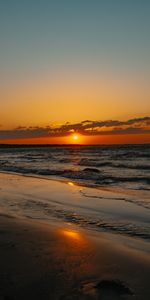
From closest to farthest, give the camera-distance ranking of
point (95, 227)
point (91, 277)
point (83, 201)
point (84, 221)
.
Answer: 1. point (91, 277)
2. point (95, 227)
3. point (84, 221)
4. point (83, 201)

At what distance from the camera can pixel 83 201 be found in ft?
36.5

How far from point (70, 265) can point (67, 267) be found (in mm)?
84

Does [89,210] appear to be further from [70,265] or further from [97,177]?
[97,177]

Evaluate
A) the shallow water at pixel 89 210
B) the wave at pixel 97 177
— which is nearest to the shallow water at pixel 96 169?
the wave at pixel 97 177

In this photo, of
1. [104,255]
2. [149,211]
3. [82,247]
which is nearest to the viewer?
[104,255]

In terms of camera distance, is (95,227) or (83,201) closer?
(95,227)

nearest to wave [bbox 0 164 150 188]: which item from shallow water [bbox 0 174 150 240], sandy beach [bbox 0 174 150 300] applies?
shallow water [bbox 0 174 150 240]

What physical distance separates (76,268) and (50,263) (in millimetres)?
372

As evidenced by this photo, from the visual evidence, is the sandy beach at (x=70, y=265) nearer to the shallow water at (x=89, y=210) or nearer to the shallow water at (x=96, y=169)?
the shallow water at (x=89, y=210)

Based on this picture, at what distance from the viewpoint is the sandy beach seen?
3828mm

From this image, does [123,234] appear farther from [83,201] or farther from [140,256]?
[83,201]

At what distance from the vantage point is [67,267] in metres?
4.51

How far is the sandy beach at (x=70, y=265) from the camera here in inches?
151

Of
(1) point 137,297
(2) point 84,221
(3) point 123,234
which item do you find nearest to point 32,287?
(1) point 137,297
